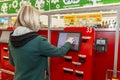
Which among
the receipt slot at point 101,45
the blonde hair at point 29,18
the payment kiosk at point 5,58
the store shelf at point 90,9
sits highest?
the store shelf at point 90,9

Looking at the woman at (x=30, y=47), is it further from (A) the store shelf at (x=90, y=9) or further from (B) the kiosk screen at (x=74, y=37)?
(A) the store shelf at (x=90, y=9)

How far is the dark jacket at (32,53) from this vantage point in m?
1.88

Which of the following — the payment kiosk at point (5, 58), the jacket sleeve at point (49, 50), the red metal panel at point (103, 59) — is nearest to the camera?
the jacket sleeve at point (49, 50)

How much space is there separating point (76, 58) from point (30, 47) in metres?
0.55

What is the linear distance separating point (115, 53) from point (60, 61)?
2.27 ft

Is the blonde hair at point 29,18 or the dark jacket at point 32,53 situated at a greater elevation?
the blonde hair at point 29,18

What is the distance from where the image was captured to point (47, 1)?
8.20ft

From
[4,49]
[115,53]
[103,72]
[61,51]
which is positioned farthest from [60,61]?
[4,49]

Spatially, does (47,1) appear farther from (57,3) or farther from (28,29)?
(28,29)

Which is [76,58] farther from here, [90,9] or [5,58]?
[5,58]

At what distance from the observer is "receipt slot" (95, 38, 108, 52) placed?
196cm

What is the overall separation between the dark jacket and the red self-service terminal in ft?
0.48

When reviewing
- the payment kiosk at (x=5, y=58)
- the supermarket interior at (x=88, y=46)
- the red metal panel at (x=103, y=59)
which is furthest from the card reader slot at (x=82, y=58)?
the payment kiosk at (x=5, y=58)

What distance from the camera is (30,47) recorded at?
6.16 ft
